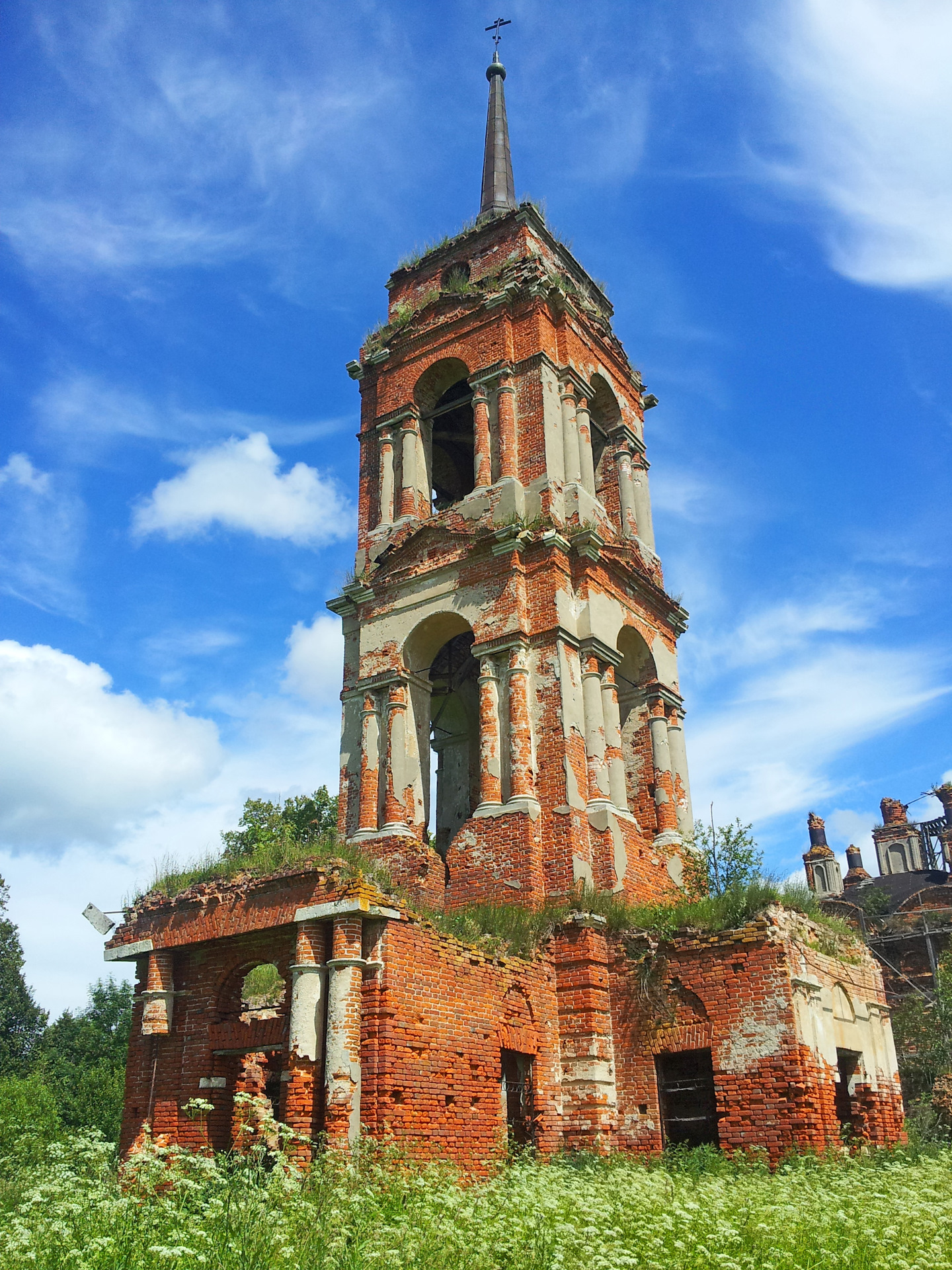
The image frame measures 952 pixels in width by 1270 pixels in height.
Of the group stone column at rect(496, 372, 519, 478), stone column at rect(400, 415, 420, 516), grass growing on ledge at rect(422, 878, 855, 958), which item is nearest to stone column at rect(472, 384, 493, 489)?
stone column at rect(496, 372, 519, 478)

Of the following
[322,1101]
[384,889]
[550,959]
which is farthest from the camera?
[550,959]

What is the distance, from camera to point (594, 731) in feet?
45.8

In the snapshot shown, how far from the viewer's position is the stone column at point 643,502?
58.1 feet

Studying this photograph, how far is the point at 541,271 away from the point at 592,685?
688 cm

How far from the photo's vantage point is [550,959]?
11.9 m

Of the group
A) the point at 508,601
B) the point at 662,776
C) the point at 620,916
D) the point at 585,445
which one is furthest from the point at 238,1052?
the point at 585,445

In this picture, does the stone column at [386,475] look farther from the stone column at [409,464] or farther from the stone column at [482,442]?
the stone column at [482,442]

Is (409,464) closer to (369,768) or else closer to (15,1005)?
(369,768)

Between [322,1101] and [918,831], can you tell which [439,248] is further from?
[918,831]

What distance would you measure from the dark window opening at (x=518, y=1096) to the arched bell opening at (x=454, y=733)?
5.31m

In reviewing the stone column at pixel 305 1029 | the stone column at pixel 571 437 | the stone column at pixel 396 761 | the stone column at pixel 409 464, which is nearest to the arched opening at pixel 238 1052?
the stone column at pixel 305 1029

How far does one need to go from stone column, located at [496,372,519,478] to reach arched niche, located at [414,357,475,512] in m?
0.89

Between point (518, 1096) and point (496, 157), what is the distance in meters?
17.8

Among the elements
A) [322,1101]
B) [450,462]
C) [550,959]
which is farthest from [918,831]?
[322,1101]
